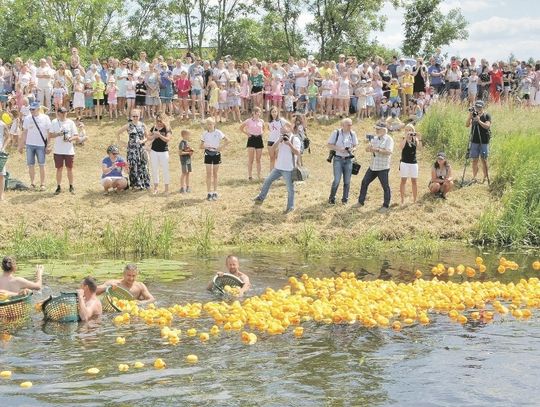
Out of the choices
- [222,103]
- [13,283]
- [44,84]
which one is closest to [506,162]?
[222,103]

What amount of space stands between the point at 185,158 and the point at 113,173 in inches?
73.2

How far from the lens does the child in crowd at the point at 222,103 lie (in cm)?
2881

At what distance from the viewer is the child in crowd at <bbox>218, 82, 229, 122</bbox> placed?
1134 inches

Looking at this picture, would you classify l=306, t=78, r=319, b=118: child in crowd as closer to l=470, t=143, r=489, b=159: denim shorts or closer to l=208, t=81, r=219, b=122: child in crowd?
l=208, t=81, r=219, b=122: child in crowd

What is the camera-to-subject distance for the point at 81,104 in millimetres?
28750

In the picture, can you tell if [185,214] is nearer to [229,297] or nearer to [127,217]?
[127,217]

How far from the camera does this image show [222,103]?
2903cm

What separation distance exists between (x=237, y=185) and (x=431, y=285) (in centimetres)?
915

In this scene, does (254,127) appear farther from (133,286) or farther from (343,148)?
(133,286)

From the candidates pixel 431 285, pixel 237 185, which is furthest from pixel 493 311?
pixel 237 185

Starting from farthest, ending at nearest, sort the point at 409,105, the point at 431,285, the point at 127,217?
the point at 409,105
the point at 127,217
the point at 431,285

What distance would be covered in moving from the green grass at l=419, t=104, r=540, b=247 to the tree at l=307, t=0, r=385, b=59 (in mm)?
20345

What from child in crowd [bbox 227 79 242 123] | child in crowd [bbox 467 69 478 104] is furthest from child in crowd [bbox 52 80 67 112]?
child in crowd [bbox 467 69 478 104]

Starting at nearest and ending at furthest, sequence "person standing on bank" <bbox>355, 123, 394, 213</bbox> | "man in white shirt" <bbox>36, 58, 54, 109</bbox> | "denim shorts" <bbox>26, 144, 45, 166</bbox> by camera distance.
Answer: "person standing on bank" <bbox>355, 123, 394, 213</bbox>, "denim shorts" <bbox>26, 144, 45, 166</bbox>, "man in white shirt" <bbox>36, 58, 54, 109</bbox>
